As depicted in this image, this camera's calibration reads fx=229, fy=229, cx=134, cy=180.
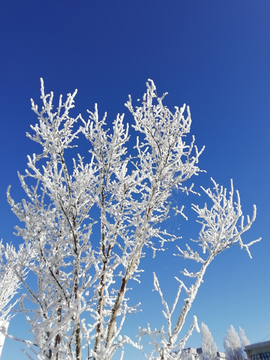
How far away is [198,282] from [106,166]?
176 cm

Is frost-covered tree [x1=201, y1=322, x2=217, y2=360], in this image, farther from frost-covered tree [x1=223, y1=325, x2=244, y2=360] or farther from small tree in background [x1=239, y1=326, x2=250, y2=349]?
small tree in background [x1=239, y1=326, x2=250, y2=349]

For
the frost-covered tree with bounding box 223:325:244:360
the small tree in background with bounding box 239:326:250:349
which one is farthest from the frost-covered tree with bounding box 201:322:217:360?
the small tree in background with bounding box 239:326:250:349

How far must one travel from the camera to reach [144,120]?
3.13m

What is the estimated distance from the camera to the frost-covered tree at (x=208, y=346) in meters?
40.2

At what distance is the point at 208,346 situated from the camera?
41.2 metres

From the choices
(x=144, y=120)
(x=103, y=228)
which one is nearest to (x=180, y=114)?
(x=144, y=120)

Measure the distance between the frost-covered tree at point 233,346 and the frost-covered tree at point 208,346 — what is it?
2134 millimetres

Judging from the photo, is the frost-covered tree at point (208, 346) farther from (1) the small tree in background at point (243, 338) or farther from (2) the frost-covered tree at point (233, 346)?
(1) the small tree in background at point (243, 338)

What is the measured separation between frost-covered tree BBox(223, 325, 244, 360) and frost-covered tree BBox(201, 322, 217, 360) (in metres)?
2.13

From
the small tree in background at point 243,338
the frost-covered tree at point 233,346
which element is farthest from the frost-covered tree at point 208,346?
the small tree in background at point 243,338

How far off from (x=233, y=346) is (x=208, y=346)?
4313mm

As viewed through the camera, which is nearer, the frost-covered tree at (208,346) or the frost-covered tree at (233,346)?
the frost-covered tree at (233,346)

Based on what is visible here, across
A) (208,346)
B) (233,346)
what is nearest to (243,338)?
(233,346)

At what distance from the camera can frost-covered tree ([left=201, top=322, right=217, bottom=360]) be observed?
4016 centimetres
